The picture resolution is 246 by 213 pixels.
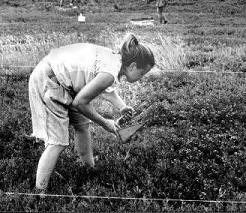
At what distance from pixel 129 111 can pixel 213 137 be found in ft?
5.79

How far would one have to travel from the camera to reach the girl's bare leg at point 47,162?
407 cm

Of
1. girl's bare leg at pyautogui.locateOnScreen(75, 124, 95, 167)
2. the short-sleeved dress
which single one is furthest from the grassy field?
the short-sleeved dress

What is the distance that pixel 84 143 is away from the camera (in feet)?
15.2

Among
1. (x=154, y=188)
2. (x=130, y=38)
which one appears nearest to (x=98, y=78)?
(x=130, y=38)

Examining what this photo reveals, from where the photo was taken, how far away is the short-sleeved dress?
12.7 ft

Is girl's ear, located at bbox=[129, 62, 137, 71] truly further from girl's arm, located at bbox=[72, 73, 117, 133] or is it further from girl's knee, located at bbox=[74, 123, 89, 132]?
girl's knee, located at bbox=[74, 123, 89, 132]

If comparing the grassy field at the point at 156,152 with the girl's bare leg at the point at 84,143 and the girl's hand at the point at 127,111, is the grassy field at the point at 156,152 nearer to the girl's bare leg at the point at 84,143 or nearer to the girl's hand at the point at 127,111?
the girl's bare leg at the point at 84,143

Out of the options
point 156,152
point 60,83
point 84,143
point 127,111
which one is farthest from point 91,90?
point 156,152

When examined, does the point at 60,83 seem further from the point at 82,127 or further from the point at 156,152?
the point at 156,152

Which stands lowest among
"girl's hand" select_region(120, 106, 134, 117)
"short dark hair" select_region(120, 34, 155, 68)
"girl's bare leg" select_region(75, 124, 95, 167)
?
"girl's bare leg" select_region(75, 124, 95, 167)

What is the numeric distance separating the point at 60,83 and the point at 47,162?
0.76 m

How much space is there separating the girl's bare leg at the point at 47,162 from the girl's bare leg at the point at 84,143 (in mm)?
480

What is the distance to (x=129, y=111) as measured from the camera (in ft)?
14.2

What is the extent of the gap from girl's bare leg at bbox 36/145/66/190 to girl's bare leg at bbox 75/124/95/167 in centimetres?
48
